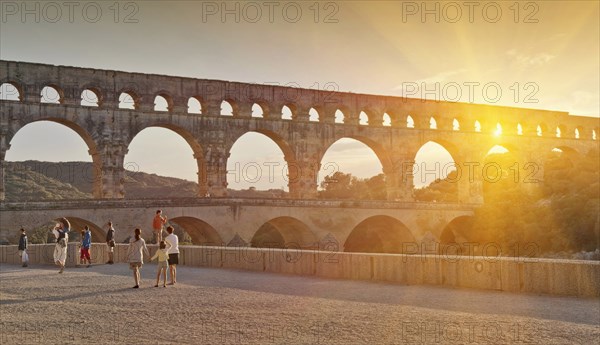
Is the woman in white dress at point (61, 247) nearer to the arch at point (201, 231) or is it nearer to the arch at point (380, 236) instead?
the arch at point (201, 231)

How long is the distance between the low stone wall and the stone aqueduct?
14596 mm

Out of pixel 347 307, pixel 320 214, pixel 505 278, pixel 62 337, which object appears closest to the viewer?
pixel 62 337

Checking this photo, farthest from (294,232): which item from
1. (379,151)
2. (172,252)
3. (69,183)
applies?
(69,183)

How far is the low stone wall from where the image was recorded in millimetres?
10688

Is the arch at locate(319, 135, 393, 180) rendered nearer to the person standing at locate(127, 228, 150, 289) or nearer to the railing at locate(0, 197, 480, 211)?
the railing at locate(0, 197, 480, 211)

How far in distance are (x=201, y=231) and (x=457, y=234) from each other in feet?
64.8

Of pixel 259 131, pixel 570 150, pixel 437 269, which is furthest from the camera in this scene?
pixel 570 150

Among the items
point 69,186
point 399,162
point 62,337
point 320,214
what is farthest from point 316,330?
point 69,186

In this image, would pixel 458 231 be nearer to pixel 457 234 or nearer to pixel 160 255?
pixel 457 234

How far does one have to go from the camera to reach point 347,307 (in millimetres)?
9469

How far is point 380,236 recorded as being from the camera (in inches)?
1644

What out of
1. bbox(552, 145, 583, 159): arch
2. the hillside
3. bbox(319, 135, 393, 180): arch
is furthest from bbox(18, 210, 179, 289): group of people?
the hillside

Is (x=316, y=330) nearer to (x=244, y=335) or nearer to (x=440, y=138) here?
(x=244, y=335)

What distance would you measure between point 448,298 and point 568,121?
4595 centimetres
